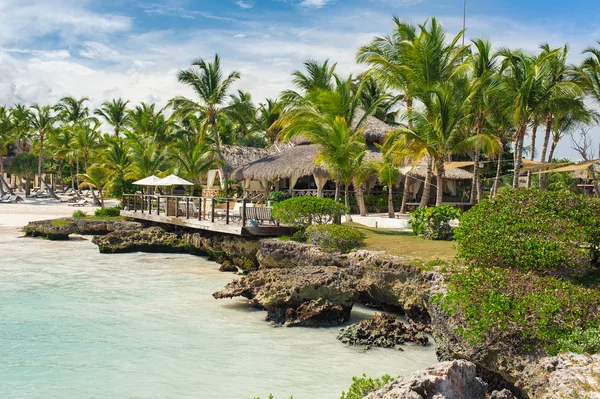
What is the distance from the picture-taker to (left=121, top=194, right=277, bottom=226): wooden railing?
15508 mm

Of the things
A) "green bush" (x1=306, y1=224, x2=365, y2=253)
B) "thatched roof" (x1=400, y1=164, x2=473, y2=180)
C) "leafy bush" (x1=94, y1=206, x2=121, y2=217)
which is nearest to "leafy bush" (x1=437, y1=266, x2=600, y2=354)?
"green bush" (x1=306, y1=224, x2=365, y2=253)

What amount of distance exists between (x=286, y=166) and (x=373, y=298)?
1554 centimetres

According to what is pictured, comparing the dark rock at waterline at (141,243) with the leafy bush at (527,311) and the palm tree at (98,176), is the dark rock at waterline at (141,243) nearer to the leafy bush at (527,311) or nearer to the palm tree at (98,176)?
the palm tree at (98,176)

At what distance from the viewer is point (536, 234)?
7.86 metres

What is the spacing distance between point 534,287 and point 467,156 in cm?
2779

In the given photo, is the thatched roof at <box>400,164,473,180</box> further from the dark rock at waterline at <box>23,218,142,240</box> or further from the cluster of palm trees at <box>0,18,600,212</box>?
the dark rock at waterline at <box>23,218,142,240</box>

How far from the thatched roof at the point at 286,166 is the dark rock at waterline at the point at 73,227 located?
23.5ft

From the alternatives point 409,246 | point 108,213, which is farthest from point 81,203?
point 409,246

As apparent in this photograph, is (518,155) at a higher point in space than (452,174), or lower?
higher

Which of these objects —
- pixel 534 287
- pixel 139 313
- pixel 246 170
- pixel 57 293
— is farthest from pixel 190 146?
pixel 534 287

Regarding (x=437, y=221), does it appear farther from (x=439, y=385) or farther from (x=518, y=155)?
(x=439, y=385)

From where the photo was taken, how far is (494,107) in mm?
20719

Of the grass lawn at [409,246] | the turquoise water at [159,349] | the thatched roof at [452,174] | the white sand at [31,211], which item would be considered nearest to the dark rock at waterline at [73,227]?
the white sand at [31,211]

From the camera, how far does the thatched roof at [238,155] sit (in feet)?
103
